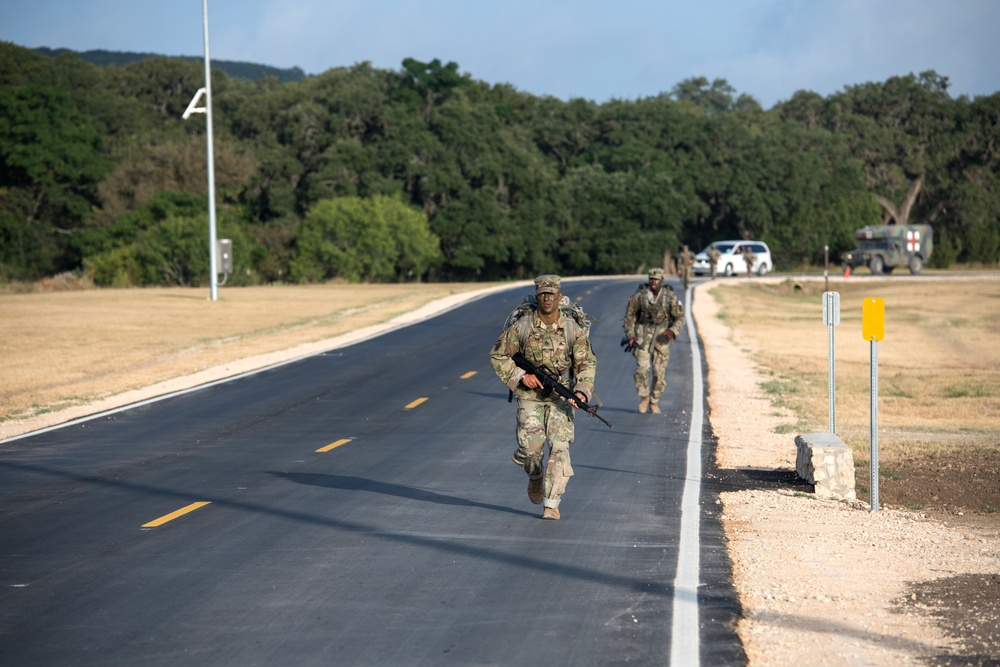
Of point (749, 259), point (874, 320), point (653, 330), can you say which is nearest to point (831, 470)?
point (874, 320)

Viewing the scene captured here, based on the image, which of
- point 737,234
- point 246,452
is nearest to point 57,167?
point 737,234

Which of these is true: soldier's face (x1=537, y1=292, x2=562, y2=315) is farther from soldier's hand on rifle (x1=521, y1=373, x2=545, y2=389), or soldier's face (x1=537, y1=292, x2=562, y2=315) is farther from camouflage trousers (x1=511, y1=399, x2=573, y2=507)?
camouflage trousers (x1=511, y1=399, x2=573, y2=507)

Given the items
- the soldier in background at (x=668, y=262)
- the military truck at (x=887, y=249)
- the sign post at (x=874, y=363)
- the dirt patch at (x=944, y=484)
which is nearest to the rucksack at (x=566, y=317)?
the sign post at (x=874, y=363)

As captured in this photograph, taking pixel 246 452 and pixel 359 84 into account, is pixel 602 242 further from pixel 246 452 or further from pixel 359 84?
pixel 246 452

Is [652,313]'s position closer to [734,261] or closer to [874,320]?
[874,320]

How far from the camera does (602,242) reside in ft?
274

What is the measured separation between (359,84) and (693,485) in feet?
239

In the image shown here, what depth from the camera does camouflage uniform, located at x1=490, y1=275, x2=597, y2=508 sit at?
10359 mm

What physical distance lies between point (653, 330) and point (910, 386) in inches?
291

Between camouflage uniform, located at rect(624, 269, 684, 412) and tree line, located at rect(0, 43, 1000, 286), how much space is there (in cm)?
4954

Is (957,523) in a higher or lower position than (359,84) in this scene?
lower

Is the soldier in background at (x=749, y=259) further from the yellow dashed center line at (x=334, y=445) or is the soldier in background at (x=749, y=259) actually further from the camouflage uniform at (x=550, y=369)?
the camouflage uniform at (x=550, y=369)

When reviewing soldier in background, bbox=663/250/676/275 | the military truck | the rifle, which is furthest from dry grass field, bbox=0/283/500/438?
soldier in background, bbox=663/250/676/275

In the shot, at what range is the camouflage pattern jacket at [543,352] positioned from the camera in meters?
10.4
